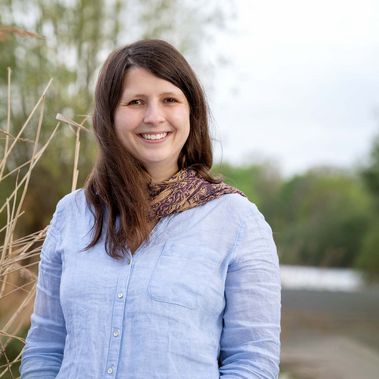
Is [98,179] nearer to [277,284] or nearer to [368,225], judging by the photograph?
[277,284]

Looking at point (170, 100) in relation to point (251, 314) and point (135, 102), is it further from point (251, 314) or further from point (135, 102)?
point (251, 314)

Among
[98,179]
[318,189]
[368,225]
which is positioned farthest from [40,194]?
[318,189]

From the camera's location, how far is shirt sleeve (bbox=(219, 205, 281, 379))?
1.81 meters

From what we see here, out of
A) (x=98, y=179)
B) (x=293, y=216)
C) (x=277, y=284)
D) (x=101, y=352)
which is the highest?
(x=98, y=179)

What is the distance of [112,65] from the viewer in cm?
199

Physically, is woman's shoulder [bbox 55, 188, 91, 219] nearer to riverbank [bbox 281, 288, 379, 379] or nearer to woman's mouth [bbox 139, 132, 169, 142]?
woman's mouth [bbox 139, 132, 169, 142]

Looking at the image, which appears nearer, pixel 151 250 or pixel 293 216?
pixel 151 250

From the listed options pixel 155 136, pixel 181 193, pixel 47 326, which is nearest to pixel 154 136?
pixel 155 136

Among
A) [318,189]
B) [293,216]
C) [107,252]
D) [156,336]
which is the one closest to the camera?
[156,336]

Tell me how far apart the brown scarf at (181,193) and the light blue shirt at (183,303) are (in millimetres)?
18

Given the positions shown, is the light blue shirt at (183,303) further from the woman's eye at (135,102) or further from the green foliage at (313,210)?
the green foliage at (313,210)

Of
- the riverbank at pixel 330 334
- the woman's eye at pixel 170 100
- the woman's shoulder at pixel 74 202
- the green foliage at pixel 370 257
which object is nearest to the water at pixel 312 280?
the green foliage at pixel 370 257

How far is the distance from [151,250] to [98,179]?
0.24m

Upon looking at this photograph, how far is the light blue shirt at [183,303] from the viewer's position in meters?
1.79
